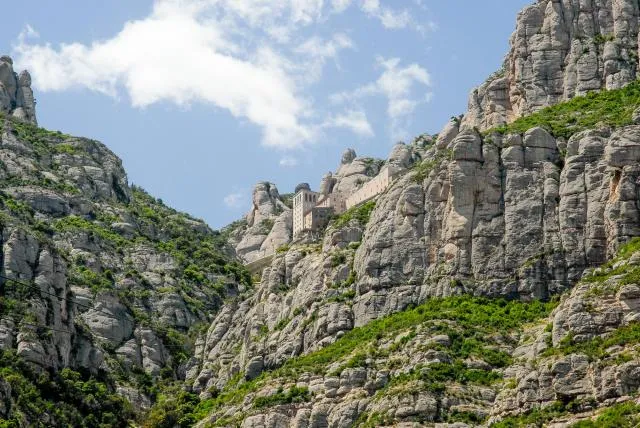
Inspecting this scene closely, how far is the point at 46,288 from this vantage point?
490 feet

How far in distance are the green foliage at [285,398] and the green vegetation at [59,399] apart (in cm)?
1802

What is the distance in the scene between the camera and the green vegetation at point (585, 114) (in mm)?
138125

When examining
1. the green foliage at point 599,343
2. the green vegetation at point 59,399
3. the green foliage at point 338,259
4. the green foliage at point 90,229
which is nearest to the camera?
the green foliage at point 599,343

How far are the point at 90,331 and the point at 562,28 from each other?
176ft

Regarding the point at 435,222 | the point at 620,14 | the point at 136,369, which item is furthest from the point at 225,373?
the point at 620,14

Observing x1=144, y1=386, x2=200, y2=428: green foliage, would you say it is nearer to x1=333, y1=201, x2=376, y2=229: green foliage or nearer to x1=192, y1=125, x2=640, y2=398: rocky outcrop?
x1=192, y1=125, x2=640, y2=398: rocky outcrop

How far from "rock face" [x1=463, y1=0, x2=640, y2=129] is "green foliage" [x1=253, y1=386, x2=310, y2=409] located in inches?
1629

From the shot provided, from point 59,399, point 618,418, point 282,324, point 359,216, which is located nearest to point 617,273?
point 618,418

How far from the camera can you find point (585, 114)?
143625 mm

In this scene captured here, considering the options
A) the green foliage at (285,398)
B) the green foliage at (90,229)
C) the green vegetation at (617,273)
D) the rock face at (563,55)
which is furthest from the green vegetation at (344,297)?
the green foliage at (90,229)

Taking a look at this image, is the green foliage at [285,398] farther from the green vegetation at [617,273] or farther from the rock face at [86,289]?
the green vegetation at [617,273]

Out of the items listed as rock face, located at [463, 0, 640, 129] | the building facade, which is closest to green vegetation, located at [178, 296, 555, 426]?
rock face, located at [463, 0, 640, 129]

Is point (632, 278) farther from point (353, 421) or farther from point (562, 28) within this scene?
point (562, 28)

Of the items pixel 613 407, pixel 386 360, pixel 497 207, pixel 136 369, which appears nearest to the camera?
pixel 613 407
